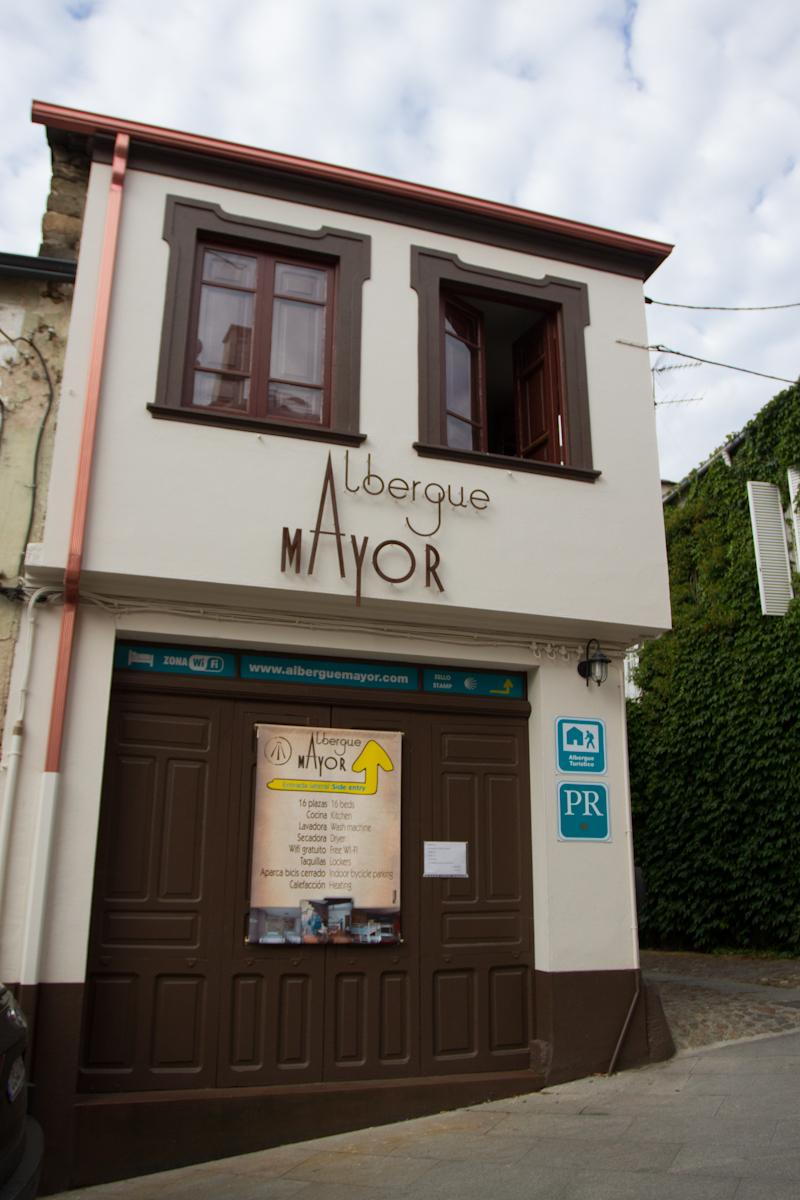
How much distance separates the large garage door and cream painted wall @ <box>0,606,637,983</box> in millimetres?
248

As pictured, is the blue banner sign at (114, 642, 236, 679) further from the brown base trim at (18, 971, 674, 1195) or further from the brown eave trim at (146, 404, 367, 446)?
the brown base trim at (18, 971, 674, 1195)

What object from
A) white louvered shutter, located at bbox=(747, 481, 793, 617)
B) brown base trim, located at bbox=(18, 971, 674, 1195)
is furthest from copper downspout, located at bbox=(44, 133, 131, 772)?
white louvered shutter, located at bbox=(747, 481, 793, 617)

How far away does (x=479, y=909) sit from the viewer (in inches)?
295

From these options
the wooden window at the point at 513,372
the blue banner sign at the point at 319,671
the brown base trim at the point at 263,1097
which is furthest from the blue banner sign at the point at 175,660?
the wooden window at the point at 513,372

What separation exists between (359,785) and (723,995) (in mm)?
4898

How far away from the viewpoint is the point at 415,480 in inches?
300

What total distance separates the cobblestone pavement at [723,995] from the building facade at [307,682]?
1.13 metres

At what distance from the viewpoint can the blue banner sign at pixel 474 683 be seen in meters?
7.84

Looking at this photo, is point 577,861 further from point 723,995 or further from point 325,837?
point 723,995

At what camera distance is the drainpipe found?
20.3ft

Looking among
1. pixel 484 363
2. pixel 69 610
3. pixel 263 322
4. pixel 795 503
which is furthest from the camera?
pixel 795 503

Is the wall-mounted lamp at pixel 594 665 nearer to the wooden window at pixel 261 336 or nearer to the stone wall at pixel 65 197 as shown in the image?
the wooden window at pixel 261 336

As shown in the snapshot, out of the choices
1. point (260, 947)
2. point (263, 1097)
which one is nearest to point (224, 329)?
point (260, 947)

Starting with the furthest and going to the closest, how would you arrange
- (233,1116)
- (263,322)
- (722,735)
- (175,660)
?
(722,735) < (263,322) < (175,660) < (233,1116)
